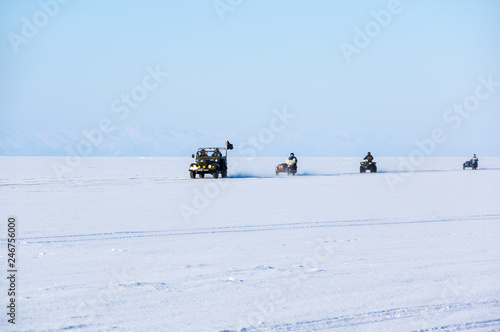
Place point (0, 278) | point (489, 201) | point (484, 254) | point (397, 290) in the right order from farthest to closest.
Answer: point (489, 201) < point (484, 254) < point (0, 278) < point (397, 290)

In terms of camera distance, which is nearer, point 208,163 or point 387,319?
point 387,319

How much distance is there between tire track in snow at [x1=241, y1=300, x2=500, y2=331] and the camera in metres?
4.13

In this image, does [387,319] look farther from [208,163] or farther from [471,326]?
[208,163]

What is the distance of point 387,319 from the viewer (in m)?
4.35

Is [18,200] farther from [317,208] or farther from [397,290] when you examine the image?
[397,290]

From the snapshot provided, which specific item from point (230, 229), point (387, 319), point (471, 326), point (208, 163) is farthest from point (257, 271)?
point (208, 163)

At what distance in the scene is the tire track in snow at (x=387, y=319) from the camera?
4.13 metres

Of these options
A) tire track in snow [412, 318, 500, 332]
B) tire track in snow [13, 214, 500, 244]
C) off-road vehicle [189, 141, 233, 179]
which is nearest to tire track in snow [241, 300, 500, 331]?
tire track in snow [412, 318, 500, 332]

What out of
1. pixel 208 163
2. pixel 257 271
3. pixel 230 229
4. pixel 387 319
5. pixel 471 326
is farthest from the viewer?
pixel 208 163

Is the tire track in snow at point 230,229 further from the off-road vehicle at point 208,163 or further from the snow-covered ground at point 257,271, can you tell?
the off-road vehicle at point 208,163

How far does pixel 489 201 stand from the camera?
607 inches

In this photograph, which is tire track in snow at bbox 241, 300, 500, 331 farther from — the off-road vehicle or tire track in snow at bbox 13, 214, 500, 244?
the off-road vehicle

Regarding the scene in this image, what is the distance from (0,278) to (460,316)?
470 centimetres

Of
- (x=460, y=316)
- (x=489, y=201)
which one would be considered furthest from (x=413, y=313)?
(x=489, y=201)
